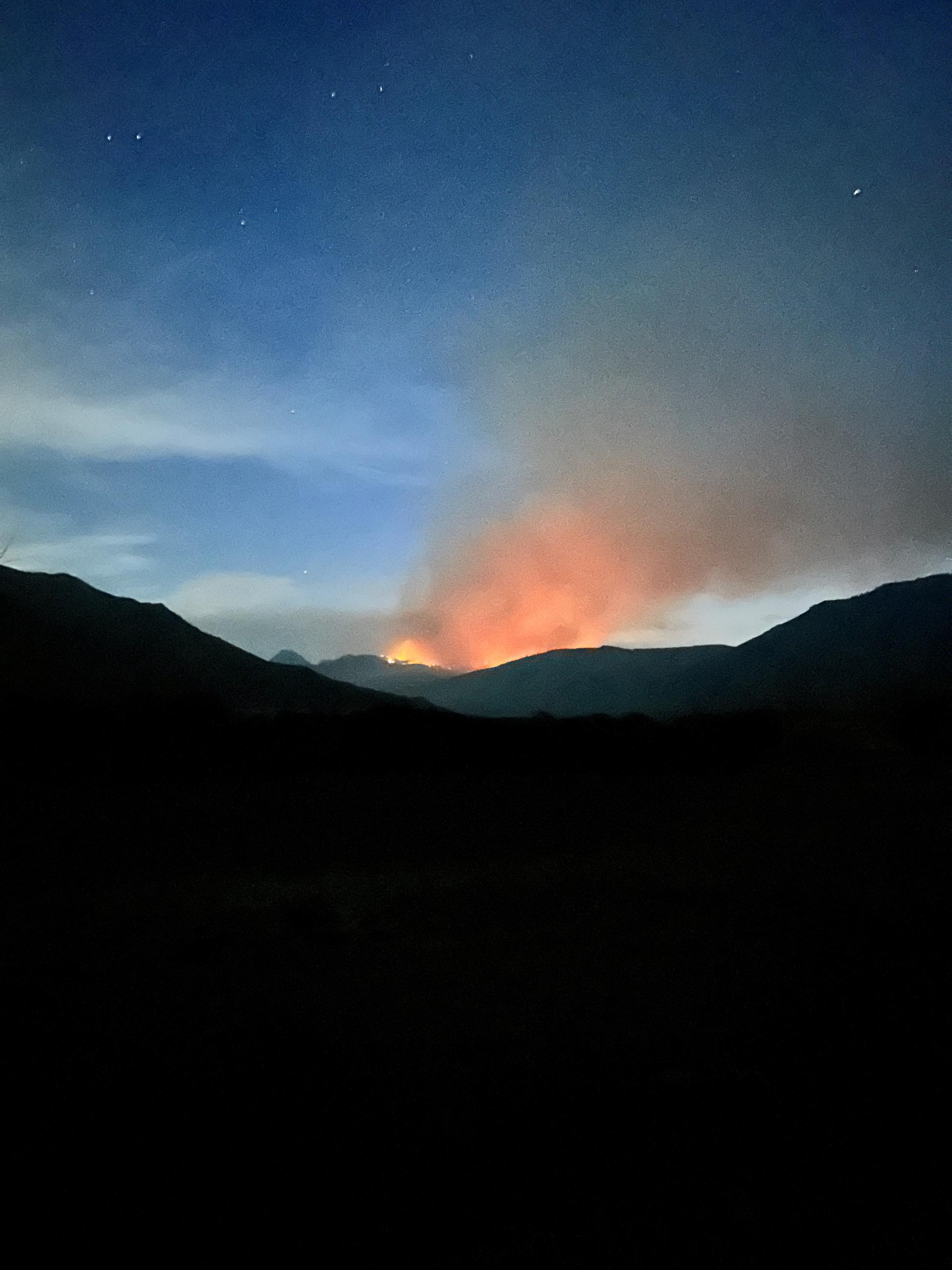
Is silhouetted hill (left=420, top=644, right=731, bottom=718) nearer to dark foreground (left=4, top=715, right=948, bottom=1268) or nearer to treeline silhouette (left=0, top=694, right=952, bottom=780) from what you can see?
treeline silhouette (left=0, top=694, right=952, bottom=780)

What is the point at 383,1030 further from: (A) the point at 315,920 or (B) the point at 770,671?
(B) the point at 770,671

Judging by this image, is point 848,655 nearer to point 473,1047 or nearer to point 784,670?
point 784,670

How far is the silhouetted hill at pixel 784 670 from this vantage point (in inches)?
3457

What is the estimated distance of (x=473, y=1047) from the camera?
7.07 m

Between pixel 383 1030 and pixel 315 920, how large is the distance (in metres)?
4.38

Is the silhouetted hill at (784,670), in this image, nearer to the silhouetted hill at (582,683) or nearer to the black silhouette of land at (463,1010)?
the silhouetted hill at (582,683)

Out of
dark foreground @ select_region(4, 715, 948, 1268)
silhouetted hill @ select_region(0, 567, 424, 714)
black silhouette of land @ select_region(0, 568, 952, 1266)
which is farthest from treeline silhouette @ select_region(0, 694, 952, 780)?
silhouetted hill @ select_region(0, 567, 424, 714)

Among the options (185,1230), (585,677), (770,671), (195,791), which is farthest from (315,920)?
(585,677)

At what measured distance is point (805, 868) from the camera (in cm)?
1515

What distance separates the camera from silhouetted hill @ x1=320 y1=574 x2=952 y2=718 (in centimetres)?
8781

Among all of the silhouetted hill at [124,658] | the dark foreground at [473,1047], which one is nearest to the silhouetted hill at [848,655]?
the silhouetted hill at [124,658]

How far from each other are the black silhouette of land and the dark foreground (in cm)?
4

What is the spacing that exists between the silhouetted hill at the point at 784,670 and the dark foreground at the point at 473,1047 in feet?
169

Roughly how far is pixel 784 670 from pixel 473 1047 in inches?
4144
